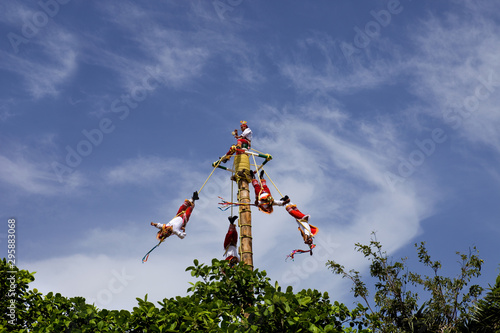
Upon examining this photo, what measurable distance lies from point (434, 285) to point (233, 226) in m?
7.02

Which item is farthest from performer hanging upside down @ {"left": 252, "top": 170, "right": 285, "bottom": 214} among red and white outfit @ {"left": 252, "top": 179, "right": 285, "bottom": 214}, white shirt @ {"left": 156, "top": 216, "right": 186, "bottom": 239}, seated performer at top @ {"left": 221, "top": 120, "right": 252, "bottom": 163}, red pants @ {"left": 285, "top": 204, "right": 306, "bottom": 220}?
white shirt @ {"left": 156, "top": 216, "right": 186, "bottom": 239}

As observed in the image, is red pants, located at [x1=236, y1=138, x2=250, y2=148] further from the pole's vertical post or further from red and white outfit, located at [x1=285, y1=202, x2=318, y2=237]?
red and white outfit, located at [x1=285, y1=202, x2=318, y2=237]

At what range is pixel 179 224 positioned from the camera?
61.8 ft

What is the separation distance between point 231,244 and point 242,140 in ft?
14.2

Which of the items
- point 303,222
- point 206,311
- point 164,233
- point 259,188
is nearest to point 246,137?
point 259,188

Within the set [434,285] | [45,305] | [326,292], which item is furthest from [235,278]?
[434,285]

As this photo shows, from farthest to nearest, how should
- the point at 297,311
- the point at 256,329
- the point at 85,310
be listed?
the point at 85,310, the point at 297,311, the point at 256,329

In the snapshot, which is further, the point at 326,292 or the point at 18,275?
the point at 18,275

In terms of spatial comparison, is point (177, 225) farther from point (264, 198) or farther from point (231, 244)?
point (264, 198)

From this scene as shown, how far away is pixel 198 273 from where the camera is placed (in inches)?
584

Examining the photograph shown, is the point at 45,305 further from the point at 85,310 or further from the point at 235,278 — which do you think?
the point at 235,278

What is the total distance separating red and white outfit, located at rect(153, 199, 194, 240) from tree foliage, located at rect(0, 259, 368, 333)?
3966 mm

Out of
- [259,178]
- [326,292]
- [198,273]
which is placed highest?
[259,178]

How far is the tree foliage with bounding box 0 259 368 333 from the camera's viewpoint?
463 inches
